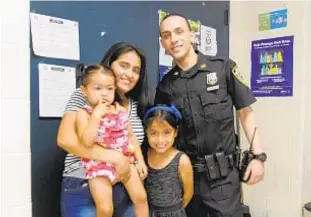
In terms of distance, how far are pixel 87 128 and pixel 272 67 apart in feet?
5.95

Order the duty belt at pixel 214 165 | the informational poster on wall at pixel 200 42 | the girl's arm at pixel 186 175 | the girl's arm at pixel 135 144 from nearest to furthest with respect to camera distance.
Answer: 1. the girl's arm at pixel 135 144
2. the girl's arm at pixel 186 175
3. the duty belt at pixel 214 165
4. the informational poster on wall at pixel 200 42

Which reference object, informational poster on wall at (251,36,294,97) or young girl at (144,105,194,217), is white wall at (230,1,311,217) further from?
young girl at (144,105,194,217)

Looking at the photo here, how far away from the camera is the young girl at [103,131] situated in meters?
1.57

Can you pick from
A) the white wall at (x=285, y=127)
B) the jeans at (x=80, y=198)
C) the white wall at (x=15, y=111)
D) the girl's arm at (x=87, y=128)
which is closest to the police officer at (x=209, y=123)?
the jeans at (x=80, y=198)

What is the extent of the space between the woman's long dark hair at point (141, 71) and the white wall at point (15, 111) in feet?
1.20

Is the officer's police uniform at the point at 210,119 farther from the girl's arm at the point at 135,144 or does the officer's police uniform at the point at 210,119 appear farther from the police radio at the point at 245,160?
the girl's arm at the point at 135,144

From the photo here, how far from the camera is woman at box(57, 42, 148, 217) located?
1.58 metres

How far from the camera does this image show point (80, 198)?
65.1 inches

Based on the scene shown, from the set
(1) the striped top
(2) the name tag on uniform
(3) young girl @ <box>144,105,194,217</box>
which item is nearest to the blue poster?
(2) the name tag on uniform

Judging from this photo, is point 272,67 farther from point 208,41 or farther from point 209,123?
point 209,123

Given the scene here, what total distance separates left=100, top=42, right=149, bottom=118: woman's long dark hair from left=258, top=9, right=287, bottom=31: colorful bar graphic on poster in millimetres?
1424

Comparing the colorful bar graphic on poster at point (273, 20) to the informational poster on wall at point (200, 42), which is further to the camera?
the colorful bar graphic on poster at point (273, 20)

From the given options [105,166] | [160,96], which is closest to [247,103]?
[160,96]

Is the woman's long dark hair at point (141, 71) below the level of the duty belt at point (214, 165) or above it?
above
